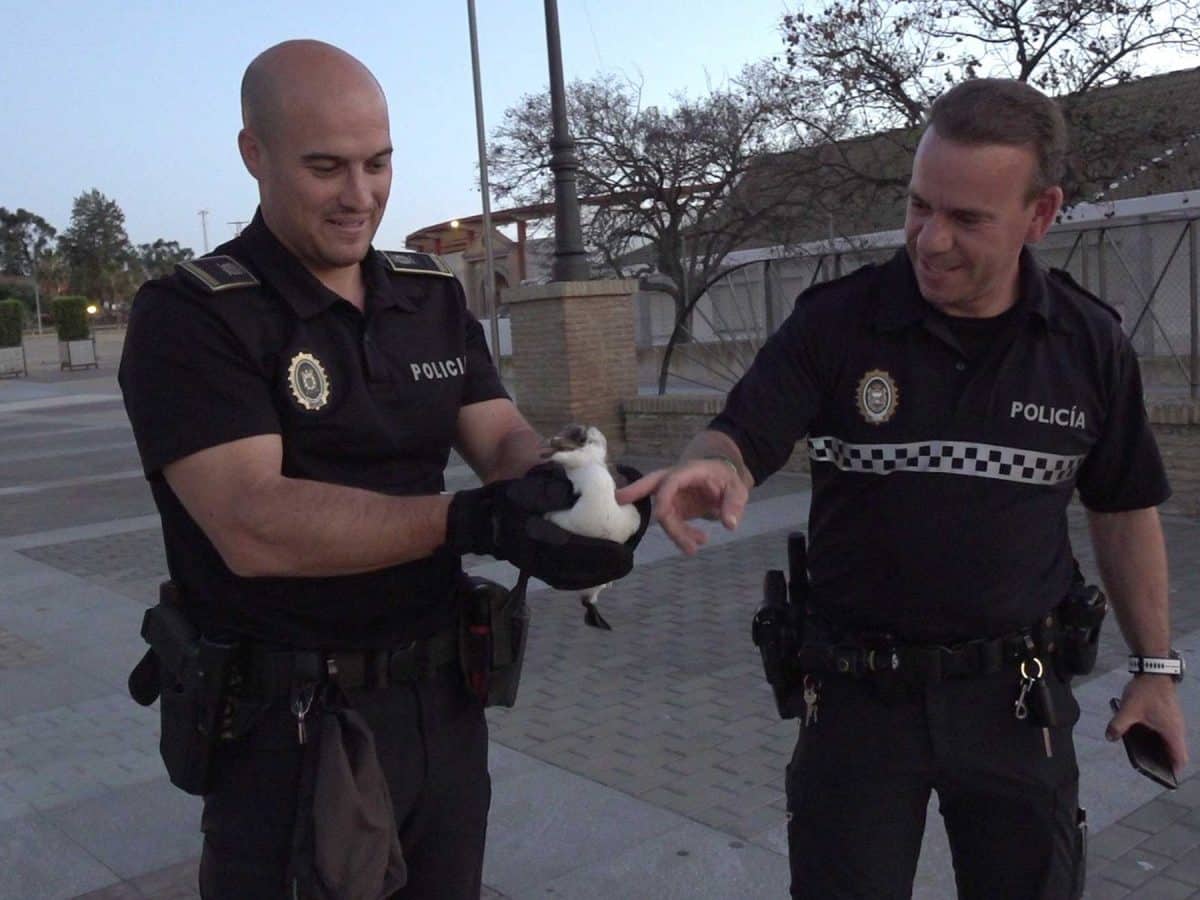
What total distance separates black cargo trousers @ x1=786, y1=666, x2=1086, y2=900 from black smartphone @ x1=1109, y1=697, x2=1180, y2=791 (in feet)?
1.08

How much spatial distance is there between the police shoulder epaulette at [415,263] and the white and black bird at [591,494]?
559mm

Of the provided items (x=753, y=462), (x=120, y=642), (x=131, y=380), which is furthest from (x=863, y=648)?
(x=120, y=642)

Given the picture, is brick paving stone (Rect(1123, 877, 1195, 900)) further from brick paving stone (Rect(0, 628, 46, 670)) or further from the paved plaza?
brick paving stone (Rect(0, 628, 46, 670))

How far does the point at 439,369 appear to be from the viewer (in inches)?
91.9

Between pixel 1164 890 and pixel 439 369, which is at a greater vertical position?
pixel 439 369

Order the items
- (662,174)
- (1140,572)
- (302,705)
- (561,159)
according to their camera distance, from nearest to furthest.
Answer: (302,705), (1140,572), (561,159), (662,174)

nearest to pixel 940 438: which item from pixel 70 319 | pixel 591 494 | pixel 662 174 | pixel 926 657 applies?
pixel 926 657

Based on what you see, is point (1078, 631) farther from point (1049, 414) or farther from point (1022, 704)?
point (1049, 414)

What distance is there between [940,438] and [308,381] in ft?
3.78

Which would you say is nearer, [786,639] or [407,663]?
[407,663]

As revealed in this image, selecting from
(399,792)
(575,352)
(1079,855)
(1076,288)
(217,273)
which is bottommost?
(1079,855)

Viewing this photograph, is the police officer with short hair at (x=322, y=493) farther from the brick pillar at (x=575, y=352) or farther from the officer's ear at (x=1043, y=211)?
the brick pillar at (x=575, y=352)

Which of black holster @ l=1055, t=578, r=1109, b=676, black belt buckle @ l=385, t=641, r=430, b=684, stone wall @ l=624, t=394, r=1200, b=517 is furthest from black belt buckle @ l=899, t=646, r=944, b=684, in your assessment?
stone wall @ l=624, t=394, r=1200, b=517

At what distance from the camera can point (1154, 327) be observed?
1009 cm
